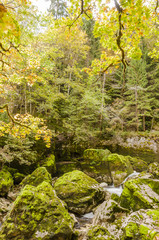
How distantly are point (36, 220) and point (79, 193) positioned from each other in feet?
7.90

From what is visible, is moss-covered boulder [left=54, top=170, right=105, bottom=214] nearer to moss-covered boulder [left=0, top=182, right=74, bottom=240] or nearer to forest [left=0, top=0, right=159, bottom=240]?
forest [left=0, top=0, right=159, bottom=240]

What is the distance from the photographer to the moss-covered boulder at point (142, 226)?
2711 millimetres

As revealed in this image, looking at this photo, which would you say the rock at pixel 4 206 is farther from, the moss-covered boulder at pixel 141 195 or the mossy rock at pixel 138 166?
the mossy rock at pixel 138 166

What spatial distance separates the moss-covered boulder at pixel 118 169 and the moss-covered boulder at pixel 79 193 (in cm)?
227

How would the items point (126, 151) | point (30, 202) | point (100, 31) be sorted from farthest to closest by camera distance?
point (126, 151) → point (30, 202) → point (100, 31)

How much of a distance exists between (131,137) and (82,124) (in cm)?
685

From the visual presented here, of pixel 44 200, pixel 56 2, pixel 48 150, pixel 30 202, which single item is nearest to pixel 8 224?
pixel 30 202

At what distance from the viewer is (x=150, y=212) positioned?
3.32m

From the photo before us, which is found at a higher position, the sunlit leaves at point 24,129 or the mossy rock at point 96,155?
the sunlit leaves at point 24,129

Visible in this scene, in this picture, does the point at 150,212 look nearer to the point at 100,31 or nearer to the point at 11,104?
the point at 100,31

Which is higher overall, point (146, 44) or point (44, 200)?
point (146, 44)

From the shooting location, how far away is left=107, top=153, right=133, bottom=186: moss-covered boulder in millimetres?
7961

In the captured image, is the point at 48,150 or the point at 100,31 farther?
the point at 48,150

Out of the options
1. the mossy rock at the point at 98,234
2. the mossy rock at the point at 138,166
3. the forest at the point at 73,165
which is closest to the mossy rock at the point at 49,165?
the forest at the point at 73,165
